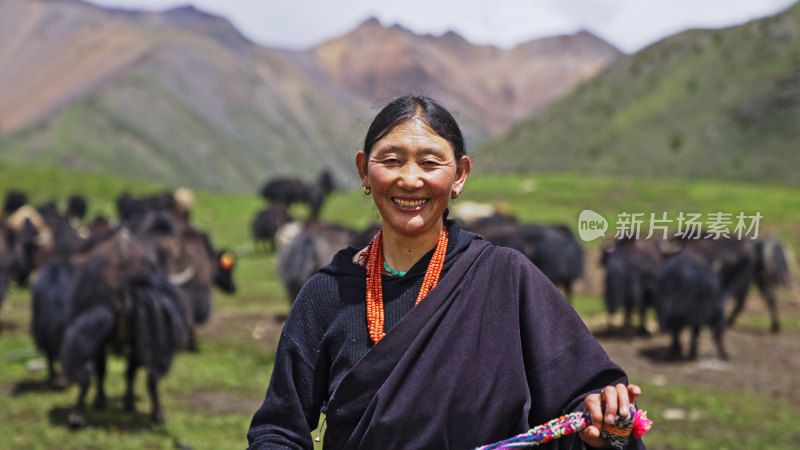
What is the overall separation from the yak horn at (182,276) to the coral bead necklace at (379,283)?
8259mm

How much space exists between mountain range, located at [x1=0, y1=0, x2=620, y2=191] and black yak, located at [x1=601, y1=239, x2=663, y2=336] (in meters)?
58.5

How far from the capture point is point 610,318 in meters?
13.3

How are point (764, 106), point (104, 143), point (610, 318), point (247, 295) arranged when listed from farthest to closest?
point (104, 143) → point (764, 106) → point (247, 295) → point (610, 318)

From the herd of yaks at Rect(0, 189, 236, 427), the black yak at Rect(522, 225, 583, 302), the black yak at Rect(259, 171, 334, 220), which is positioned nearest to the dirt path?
the black yak at Rect(522, 225, 583, 302)

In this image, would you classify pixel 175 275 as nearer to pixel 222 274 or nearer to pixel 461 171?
pixel 222 274

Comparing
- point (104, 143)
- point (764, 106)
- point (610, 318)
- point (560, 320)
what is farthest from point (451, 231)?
point (104, 143)

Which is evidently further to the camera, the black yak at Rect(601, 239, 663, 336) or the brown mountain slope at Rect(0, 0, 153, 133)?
the brown mountain slope at Rect(0, 0, 153, 133)

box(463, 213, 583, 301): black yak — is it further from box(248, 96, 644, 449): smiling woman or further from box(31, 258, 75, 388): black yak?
box(248, 96, 644, 449): smiling woman

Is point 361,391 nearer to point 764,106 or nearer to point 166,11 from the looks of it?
point 764,106

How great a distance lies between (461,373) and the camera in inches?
82.0

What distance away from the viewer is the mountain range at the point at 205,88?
8719cm

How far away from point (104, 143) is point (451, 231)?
87950mm

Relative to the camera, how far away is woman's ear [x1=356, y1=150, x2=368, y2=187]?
238 cm

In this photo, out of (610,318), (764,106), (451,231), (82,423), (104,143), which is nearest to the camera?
(451,231)
